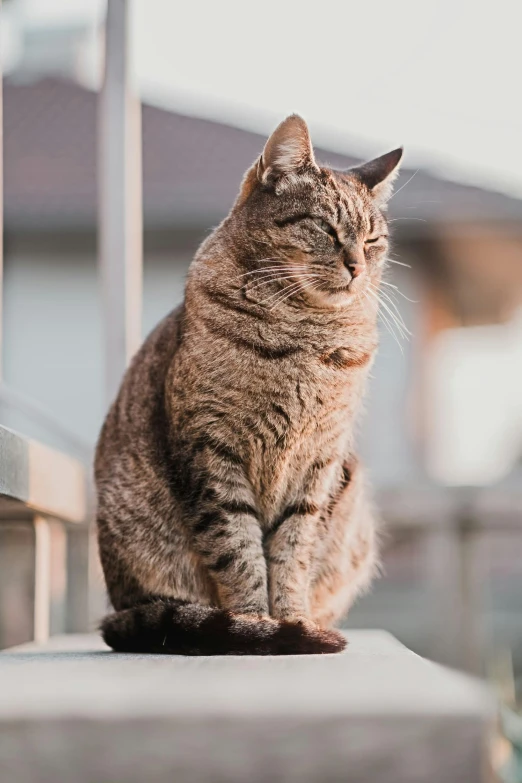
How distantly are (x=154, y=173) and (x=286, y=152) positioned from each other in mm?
6048

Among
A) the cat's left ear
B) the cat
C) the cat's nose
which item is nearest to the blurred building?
the cat's left ear

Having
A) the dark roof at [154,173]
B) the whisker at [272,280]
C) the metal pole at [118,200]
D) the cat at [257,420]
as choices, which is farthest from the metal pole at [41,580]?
the dark roof at [154,173]

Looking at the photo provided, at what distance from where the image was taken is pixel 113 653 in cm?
196

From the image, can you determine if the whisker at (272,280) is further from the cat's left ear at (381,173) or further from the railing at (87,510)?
the railing at (87,510)

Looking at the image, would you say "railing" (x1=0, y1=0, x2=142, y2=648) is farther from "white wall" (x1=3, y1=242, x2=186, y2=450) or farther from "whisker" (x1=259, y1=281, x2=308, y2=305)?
"white wall" (x1=3, y1=242, x2=186, y2=450)

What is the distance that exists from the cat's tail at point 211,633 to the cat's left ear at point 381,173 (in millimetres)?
1097

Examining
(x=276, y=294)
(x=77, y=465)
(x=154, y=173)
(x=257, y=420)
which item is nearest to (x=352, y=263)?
(x=276, y=294)

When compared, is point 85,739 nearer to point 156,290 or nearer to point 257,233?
point 257,233

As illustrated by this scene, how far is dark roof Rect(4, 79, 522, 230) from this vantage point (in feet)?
25.6

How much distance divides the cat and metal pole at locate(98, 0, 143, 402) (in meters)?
1.01

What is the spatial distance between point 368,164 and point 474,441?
10.5 meters

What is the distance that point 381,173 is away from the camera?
236 cm

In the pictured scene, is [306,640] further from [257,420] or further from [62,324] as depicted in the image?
[62,324]

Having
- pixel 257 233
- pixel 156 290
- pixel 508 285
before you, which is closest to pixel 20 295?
pixel 156 290
